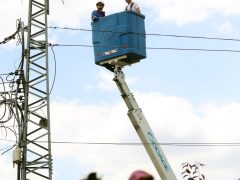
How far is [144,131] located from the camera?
522 inches

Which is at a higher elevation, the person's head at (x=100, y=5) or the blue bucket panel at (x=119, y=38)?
the person's head at (x=100, y=5)

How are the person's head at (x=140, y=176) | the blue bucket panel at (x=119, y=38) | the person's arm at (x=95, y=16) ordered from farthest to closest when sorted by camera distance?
the person's arm at (x=95, y=16), the blue bucket panel at (x=119, y=38), the person's head at (x=140, y=176)

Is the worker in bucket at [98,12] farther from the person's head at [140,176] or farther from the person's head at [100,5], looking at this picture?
the person's head at [140,176]

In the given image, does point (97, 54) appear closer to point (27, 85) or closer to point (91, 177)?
point (27, 85)

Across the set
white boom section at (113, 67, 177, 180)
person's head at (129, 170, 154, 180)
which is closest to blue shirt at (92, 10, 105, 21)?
white boom section at (113, 67, 177, 180)

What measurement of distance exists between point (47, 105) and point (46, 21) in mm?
2045

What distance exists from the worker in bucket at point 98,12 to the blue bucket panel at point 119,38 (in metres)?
0.14

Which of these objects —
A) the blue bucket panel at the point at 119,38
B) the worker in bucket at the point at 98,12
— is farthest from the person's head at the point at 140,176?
the worker in bucket at the point at 98,12

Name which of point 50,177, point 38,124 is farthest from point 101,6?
point 50,177

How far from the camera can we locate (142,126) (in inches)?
523

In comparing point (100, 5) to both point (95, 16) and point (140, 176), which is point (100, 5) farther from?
point (140, 176)

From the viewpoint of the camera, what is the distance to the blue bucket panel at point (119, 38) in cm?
1298

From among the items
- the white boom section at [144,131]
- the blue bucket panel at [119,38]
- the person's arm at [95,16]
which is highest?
the person's arm at [95,16]

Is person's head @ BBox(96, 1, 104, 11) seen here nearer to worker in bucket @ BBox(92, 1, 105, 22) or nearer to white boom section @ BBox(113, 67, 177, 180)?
worker in bucket @ BBox(92, 1, 105, 22)
